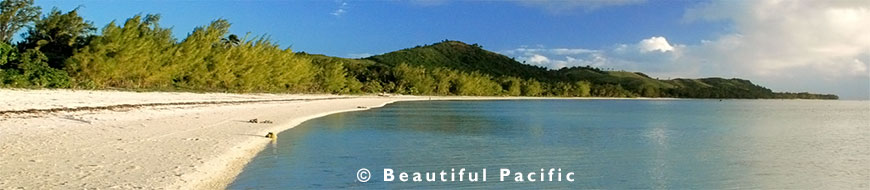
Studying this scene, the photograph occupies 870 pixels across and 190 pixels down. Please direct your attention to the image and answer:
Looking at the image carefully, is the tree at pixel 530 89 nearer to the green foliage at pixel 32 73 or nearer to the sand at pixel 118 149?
the green foliage at pixel 32 73

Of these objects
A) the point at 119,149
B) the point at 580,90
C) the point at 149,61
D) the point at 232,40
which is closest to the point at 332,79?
the point at 232,40

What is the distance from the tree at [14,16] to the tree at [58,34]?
0.63 metres

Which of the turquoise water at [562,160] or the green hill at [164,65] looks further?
the green hill at [164,65]

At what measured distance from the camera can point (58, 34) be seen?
41.6 m

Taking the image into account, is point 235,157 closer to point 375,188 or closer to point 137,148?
point 137,148

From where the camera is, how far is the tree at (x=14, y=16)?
4112 centimetres

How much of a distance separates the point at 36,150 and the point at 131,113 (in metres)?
11.0

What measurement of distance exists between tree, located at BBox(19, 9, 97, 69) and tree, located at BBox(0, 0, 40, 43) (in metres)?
0.63

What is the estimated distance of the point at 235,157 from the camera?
1227 centimetres

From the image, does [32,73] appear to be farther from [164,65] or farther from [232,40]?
[232,40]

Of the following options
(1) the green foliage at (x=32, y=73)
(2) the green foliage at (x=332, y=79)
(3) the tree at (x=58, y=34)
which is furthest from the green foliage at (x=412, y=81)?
(1) the green foliage at (x=32, y=73)

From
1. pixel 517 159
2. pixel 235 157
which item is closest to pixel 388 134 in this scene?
pixel 517 159

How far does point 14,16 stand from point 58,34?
296cm

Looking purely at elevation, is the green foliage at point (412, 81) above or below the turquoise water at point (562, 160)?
above
